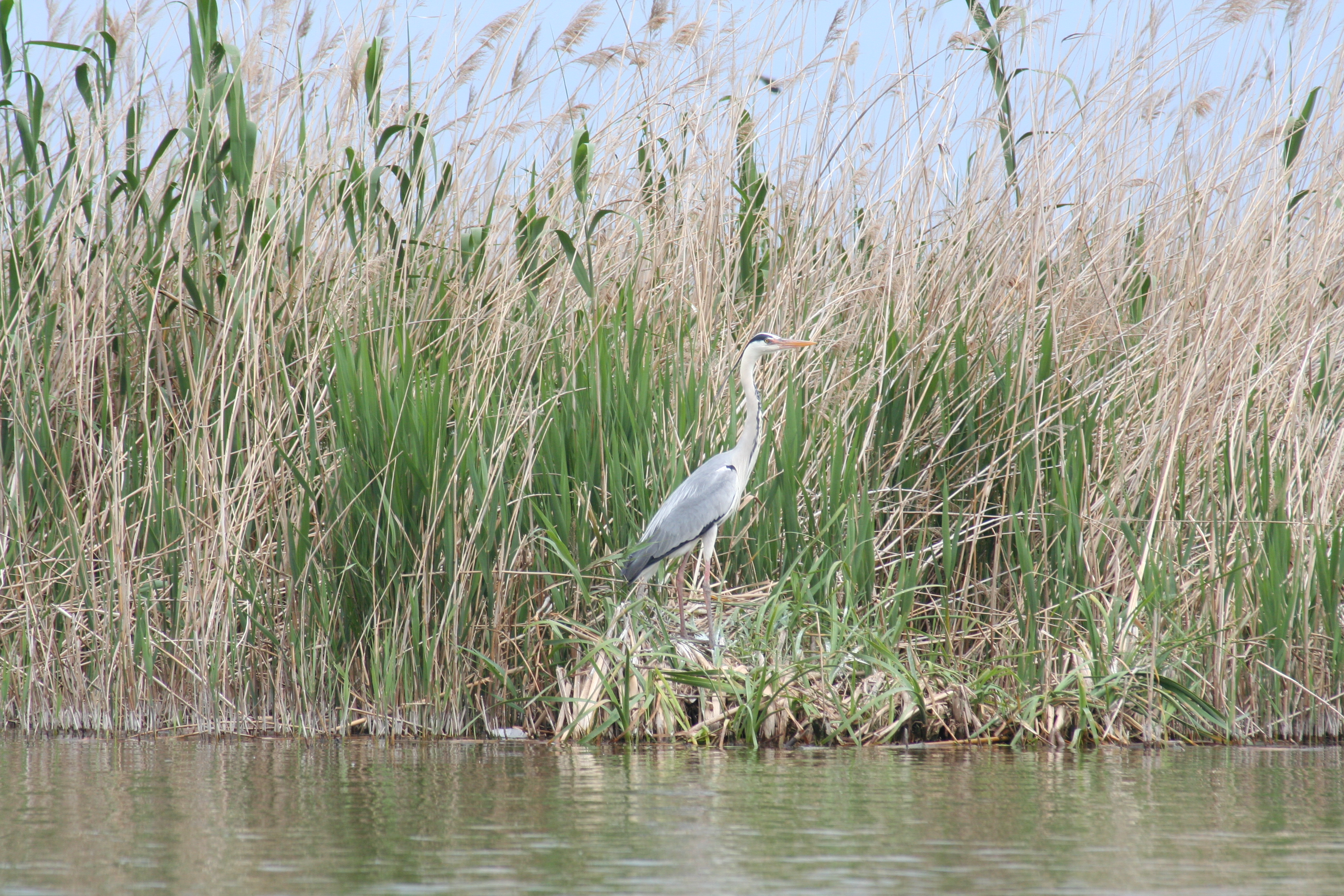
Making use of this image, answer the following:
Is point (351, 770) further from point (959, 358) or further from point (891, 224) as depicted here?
point (891, 224)

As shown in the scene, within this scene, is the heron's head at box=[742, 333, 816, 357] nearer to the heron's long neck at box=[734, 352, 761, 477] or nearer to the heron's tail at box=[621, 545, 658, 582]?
the heron's long neck at box=[734, 352, 761, 477]

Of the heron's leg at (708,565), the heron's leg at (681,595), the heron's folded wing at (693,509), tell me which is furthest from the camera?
the heron's leg at (681,595)

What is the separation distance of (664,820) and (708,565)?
1.93 m

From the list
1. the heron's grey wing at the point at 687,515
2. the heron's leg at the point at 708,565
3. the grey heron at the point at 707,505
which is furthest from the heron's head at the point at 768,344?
the heron's leg at the point at 708,565

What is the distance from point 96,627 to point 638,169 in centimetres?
289

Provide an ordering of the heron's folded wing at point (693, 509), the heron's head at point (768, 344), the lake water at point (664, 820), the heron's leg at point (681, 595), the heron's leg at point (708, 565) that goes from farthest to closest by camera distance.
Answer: the heron's head at point (768, 344) < the heron's leg at point (681, 595) < the heron's leg at point (708, 565) < the heron's folded wing at point (693, 509) < the lake water at point (664, 820)

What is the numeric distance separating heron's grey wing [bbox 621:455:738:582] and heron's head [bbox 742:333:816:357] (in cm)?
52

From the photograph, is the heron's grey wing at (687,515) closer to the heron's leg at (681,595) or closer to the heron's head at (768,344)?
the heron's leg at (681,595)

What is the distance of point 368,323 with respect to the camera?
5.37 m

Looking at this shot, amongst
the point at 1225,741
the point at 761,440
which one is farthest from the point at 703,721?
the point at 1225,741

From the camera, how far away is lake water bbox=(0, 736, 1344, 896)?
2.86 metres

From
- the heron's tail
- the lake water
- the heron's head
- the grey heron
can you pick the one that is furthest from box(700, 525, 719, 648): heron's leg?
the heron's head

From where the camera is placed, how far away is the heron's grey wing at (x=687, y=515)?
5043mm

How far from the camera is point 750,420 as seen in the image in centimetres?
550
